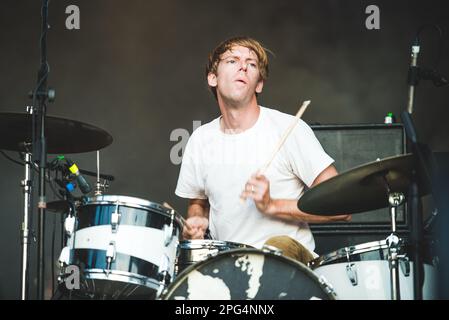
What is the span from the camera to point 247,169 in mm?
3928

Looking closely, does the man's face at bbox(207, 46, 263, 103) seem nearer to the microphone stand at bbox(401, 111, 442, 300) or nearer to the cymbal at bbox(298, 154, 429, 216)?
the cymbal at bbox(298, 154, 429, 216)

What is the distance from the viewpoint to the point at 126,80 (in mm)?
5875

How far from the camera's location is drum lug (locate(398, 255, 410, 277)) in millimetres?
3305

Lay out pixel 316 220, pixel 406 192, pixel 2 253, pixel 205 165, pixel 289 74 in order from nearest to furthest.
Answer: pixel 406 192, pixel 316 220, pixel 205 165, pixel 2 253, pixel 289 74

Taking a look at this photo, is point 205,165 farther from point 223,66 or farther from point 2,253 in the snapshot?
point 2,253

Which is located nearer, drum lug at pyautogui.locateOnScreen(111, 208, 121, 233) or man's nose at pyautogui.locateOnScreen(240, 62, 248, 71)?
drum lug at pyautogui.locateOnScreen(111, 208, 121, 233)

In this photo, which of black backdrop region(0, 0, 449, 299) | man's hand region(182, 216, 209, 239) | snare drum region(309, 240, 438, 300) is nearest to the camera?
snare drum region(309, 240, 438, 300)

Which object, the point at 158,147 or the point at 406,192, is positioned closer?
the point at 406,192

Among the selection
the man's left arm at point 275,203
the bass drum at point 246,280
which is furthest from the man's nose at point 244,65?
the bass drum at point 246,280

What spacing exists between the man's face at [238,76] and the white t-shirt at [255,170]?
0.44 ft

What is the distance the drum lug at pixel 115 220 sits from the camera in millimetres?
3436

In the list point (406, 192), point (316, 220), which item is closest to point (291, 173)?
point (316, 220)

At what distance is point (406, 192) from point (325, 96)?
270 centimetres

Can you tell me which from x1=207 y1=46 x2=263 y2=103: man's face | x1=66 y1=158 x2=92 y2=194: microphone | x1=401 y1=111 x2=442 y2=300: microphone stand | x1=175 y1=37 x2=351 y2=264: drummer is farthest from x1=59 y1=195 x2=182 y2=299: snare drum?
x1=401 y1=111 x2=442 y2=300: microphone stand
